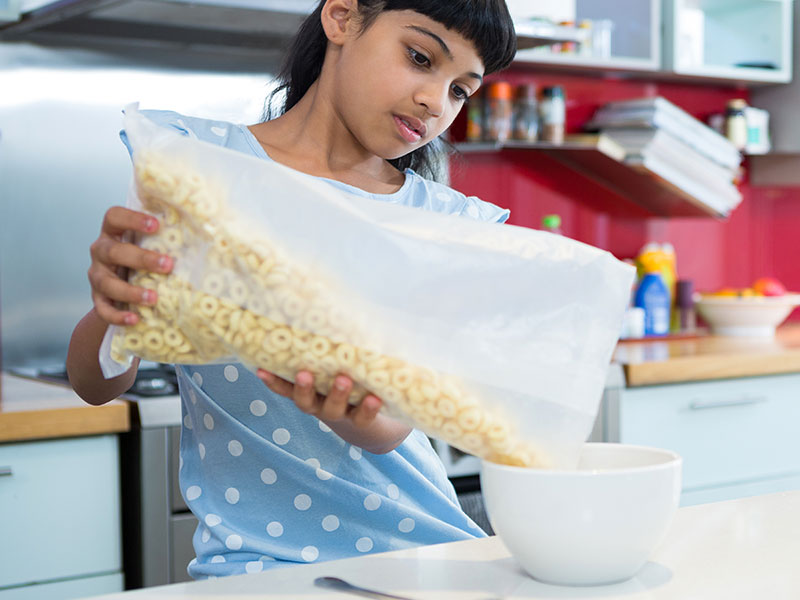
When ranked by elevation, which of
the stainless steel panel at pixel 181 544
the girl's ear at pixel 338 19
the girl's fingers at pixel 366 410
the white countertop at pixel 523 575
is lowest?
the stainless steel panel at pixel 181 544

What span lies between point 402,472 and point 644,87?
2.06 metres

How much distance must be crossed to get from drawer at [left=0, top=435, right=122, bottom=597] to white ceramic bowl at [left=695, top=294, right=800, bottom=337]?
170 cm

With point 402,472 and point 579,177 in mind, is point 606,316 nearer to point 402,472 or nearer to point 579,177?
point 402,472

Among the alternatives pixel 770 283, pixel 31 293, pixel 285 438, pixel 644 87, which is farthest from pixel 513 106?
pixel 285 438

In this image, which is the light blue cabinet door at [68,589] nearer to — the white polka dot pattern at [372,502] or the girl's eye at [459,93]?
the white polka dot pattern at [372,502]

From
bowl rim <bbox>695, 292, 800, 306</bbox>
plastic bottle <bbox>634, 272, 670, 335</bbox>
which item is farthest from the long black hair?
bowl rim <bbox>695, 292, 800, 306</bbox>

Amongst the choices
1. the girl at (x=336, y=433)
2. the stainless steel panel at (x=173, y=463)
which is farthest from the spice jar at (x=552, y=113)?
the girl at (x=336, y=433)

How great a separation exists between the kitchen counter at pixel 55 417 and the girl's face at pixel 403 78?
0.68 m

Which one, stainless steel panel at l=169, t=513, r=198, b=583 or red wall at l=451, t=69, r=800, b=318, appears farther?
red wall at l=451, t=69, r=800, b=318

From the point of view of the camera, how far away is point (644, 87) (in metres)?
2.83

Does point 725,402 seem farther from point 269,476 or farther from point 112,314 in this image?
point 112,314

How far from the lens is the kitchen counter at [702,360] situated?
2.00m

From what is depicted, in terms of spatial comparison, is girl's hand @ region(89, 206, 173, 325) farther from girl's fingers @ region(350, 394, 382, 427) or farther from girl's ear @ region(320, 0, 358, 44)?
girl's ear @ region(320, 0, 358, 44)

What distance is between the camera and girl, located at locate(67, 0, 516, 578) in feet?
3.18
